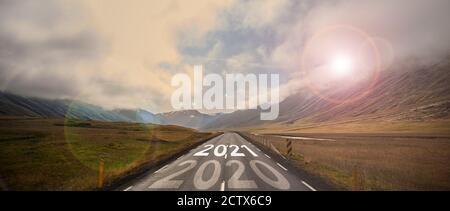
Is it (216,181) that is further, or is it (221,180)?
(221,180)

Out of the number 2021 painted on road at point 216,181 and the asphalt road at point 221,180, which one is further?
the number 2021 painted on road at point 216,181

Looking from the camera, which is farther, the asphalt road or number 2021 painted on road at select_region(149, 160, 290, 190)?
number 2021 painted on road at select_region(149, 160, 290, 190)

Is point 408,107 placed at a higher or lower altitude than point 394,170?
higher
